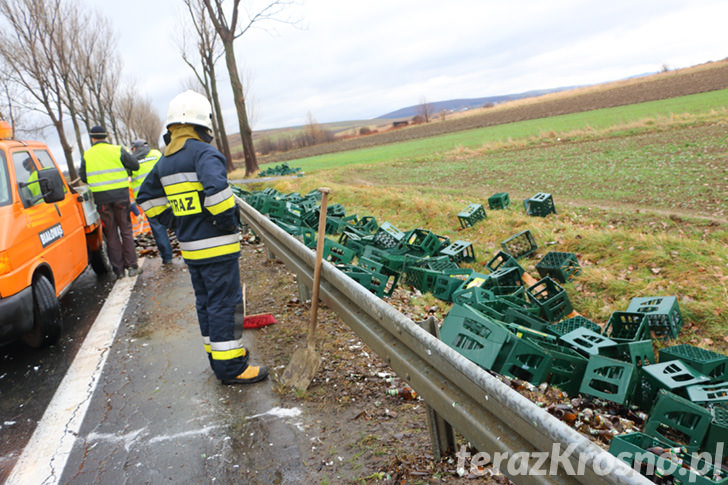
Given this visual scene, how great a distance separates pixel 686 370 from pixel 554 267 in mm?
2935

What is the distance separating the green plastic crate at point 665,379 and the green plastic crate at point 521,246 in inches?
160

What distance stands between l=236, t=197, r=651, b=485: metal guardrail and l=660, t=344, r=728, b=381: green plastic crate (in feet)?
7.40

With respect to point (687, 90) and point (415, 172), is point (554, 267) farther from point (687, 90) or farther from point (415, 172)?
point (687, 90)

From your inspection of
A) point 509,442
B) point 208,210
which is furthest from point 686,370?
point 208,210

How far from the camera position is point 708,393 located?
326cm

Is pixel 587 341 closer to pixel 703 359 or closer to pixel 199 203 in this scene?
pixel 703 359

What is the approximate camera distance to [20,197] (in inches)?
209

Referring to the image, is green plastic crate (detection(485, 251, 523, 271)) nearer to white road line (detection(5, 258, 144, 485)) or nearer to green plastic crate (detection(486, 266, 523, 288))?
green plastic crate (detection(486, 266, 523, 288))

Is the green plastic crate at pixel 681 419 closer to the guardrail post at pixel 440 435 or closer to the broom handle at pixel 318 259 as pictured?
the guardrail post at pixel 440 435

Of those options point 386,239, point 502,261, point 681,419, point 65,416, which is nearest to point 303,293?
point 386,239

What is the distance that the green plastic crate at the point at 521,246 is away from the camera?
7.60 metres

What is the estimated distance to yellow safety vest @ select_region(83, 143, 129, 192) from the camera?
7.45m

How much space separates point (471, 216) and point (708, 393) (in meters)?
6.27

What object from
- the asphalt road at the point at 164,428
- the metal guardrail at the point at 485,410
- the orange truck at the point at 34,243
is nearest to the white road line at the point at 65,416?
the asphalt road at the point at 164,428
